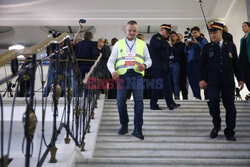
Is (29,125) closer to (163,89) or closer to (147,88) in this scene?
(163,89)

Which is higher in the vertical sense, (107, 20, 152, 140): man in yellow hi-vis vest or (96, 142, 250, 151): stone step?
(107, 20, 152, 140): man in yellow hi-vis vest

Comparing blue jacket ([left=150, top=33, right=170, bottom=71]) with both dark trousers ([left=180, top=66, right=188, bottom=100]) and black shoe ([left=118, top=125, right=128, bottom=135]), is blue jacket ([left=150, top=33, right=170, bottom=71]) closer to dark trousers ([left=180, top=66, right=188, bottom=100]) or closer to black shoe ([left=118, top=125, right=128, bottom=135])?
dark trousers ([left=180, top=66, right=188, bottom=100])

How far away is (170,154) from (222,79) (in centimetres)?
117

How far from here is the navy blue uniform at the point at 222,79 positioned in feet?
11.2

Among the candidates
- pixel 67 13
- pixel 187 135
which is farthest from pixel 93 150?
pixel 67 13

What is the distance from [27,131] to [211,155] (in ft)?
7.06

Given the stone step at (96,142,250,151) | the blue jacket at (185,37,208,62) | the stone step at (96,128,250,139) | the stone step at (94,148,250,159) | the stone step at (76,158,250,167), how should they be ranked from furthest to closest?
the blue jacket at (185,37,208,62)
the stone step at (96,128,250,139)
the stone step at (96,142,250,151)
the stone step at (94,148,250,159)
the stone step at (76,158,250,167)

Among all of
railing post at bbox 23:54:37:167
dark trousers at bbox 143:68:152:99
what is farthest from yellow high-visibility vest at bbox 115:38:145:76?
dark trousers at bbox 143:68:152:99

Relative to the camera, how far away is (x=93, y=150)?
3.04 metres

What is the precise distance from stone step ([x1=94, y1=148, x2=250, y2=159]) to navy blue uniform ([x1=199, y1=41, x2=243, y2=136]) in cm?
40

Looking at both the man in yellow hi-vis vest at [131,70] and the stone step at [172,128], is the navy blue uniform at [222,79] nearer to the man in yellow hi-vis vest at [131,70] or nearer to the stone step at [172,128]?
the stone step at [172,128]

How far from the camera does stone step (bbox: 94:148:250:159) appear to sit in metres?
3.01

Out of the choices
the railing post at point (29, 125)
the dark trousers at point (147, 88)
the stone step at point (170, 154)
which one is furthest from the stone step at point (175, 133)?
the dark trousers at point (147, 88)

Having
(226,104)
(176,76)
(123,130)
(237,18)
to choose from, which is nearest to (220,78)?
(226,104)
